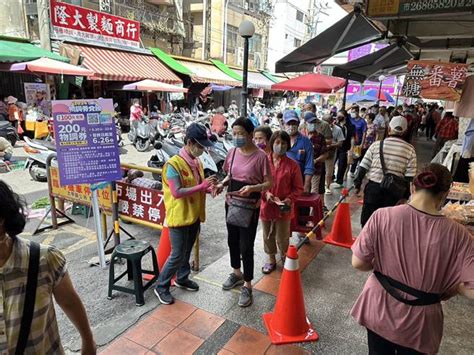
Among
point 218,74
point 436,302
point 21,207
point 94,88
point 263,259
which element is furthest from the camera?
point 218,74

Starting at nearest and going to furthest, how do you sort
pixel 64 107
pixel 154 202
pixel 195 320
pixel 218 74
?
pixel 195 320 → pixel 64 107 → pixel 154 202 → pixel 218 74

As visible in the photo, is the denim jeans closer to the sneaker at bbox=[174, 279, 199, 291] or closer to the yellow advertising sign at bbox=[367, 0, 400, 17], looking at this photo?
the sneaker at bbox=[174, 279, 199, 291]

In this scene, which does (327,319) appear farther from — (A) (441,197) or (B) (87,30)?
(B) (87,30)

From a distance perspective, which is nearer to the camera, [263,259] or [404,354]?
[404,354]

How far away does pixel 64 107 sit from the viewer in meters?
3.63

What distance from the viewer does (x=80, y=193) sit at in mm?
4562

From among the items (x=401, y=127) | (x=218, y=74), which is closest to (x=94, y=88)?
(x=218, y=74)

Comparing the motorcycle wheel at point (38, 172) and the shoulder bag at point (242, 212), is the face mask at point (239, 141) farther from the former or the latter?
the motorcycle wheel at point (38, 172)

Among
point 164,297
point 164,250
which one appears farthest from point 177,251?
point 164,250

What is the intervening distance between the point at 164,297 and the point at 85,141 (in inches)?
73.5

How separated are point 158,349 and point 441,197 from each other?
7.70 feet

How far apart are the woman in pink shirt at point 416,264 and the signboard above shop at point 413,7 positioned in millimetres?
2591


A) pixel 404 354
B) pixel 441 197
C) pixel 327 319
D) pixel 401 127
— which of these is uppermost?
pixel 401 127

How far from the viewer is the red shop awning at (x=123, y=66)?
13.9m
